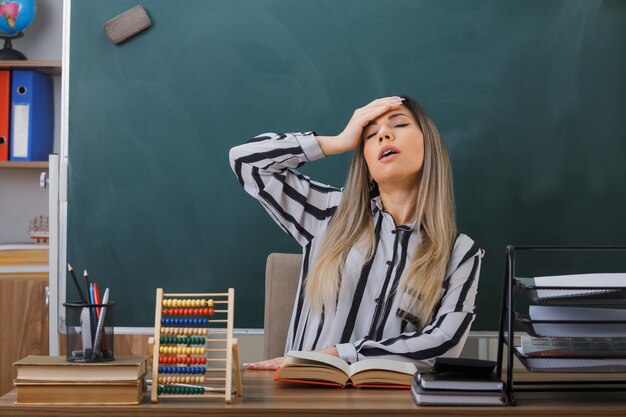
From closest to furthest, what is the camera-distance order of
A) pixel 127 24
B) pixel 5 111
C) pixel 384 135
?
pixel 384 135 → pixel 127 24 → pixel 5 111

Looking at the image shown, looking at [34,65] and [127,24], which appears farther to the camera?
[34,65]

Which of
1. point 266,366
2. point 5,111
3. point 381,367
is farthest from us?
point 5,111

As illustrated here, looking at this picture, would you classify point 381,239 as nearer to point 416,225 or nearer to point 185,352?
point 416,225

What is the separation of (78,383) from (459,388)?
63cm

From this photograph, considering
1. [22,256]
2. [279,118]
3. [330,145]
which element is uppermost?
[279,118]

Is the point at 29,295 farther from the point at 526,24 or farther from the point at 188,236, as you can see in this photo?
the point at 526,24

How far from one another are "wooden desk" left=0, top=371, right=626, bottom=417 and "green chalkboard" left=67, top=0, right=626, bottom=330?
1.43 metres

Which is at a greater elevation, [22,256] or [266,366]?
[22,256]

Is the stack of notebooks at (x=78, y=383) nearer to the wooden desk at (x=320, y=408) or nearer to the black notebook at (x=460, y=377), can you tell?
the wooden desk at (x=320, y=408)

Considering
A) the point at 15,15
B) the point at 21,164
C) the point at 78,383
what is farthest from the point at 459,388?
the point at 15,15

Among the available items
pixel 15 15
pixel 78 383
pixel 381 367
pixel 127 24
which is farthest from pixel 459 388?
pixel 15 15

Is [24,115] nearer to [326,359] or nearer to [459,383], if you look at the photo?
[326,359]

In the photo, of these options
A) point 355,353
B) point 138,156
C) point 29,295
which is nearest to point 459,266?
point 355,353

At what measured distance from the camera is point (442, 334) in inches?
77.9
